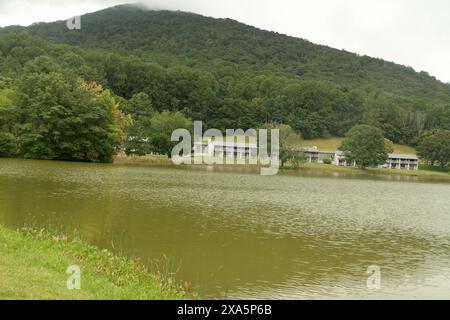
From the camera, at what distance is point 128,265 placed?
40.4 feet

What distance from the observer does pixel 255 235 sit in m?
19.6

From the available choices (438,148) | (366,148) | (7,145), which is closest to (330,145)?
(438,148)

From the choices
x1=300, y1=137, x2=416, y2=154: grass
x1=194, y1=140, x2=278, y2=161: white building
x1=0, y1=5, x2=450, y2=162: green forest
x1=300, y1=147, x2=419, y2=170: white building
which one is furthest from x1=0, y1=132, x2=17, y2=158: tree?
x1=300, y1=137, x2=416, y2=154: grass

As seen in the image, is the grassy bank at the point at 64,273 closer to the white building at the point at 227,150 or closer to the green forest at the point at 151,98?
the green forest at the point at 151,98

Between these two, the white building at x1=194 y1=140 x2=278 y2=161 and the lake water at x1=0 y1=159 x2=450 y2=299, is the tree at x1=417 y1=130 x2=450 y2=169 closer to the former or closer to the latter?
the white building at x1=194 y1=140 x2=278 y2=161

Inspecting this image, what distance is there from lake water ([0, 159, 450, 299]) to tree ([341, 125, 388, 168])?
7517cm

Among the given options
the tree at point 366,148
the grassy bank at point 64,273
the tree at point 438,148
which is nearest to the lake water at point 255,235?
the grassy bank at point 64,273

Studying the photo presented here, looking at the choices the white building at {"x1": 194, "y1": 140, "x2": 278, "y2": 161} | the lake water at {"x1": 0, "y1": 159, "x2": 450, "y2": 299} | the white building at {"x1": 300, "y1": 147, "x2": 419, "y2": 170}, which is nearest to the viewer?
the lake water at {"x1": 0, "y1": 159, "x2": 450, "y2": 299}

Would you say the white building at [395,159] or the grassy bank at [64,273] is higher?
the white building at [395,159]

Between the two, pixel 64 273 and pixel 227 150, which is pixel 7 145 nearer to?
pixel 64 273
